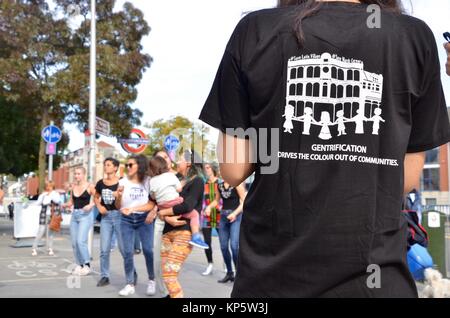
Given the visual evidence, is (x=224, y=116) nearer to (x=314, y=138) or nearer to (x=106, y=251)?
(x=314, y=138)

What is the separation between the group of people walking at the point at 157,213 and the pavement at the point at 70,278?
27cm

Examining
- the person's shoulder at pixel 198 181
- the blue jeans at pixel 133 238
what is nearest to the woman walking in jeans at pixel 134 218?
the blue jeans at pixel 133 238

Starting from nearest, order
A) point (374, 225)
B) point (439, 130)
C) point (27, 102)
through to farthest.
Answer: point (374, 225), point (439, 130), point (27, 102)

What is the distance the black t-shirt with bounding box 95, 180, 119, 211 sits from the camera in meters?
7.89

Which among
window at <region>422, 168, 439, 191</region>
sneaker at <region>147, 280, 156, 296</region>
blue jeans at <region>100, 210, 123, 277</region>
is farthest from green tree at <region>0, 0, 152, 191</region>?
window at <region>422, 168, 439, 191</region>

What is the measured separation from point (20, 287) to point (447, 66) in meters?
6.91

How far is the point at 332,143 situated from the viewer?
1312mm

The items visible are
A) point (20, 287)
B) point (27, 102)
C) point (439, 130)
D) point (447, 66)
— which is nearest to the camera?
point (439, 130)

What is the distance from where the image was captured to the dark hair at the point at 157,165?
21.3 feet

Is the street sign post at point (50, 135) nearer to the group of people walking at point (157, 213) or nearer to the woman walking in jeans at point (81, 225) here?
the group of people walking at point (157, 213)

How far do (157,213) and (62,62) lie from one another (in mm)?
14047

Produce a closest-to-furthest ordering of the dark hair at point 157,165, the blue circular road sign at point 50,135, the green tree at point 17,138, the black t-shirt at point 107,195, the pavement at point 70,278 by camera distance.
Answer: the dark hair at point 157,165 → the pavement at point 70,278 → the black t-shirt at point 107,195 → the blue circular road sign at point 50,135 → the green tree at point 17,138
